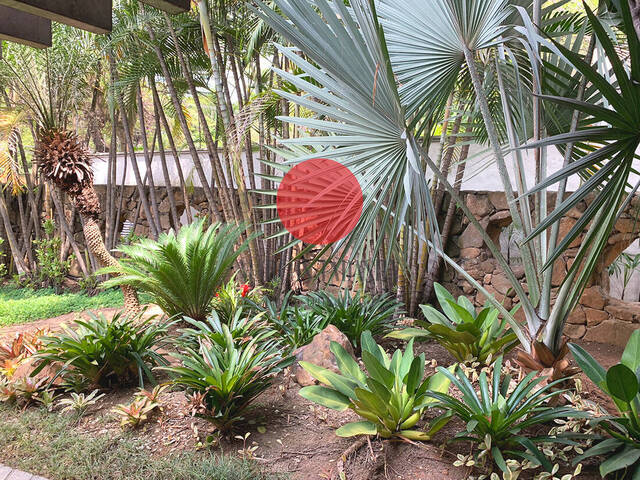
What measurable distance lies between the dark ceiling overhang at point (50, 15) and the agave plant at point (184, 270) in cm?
187

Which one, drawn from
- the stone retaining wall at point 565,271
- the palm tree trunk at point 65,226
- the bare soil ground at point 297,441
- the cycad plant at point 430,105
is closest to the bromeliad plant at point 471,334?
the cycad plant at point 430,105

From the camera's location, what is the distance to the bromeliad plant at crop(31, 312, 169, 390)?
3150 millimetres

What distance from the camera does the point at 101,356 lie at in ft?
10.3

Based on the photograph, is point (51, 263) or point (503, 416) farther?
point (51, 263)

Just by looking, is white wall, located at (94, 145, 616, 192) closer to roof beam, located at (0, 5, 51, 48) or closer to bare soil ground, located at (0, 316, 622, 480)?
bare soil ground, located at (0, 316, 622, 480)

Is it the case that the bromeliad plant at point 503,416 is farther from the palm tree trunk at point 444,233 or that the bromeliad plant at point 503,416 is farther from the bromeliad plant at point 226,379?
the palm tree trunk at point 444,233

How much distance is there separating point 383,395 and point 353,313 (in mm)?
1659

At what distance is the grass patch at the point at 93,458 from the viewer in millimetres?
2260

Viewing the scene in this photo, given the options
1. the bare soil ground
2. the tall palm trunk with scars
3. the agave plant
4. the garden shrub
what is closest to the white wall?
the agave plant

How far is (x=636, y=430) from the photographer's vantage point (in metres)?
2.06

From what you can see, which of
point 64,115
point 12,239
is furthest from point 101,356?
point 12,239

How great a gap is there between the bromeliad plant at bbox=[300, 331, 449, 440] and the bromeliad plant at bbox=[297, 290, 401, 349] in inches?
45.6

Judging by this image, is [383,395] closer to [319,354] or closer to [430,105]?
[319,354]

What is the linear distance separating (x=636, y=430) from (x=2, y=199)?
33.4ft
